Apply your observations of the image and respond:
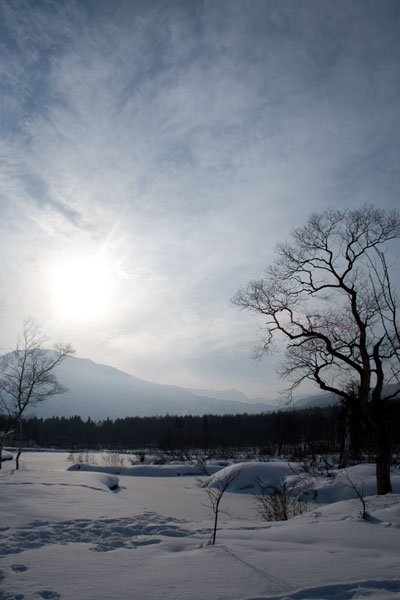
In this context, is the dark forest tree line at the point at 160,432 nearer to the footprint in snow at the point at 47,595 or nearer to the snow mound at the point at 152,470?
the snow mound at the point at 152,470

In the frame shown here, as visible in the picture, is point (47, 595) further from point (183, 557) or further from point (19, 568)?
point (183, 557)

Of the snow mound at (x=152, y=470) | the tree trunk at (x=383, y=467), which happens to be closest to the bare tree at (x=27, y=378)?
the snow mound at (x=152, y=470)

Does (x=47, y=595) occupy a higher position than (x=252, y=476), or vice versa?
(x=47, y=595)

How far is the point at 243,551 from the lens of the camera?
4004mm

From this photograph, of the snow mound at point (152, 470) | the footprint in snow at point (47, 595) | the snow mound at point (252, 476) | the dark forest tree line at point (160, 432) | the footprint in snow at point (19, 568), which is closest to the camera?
the footprint in snow at point (47, 595)

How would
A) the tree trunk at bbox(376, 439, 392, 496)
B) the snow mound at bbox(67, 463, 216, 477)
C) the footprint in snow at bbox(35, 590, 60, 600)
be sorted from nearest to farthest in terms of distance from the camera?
1. the footprint in snow at bbox(35, 590, 60, 600)
2. the tree trunk at bbox(376, 439, 392, 496)
3. the snow mound at bbox(67, 463, 216, 477)

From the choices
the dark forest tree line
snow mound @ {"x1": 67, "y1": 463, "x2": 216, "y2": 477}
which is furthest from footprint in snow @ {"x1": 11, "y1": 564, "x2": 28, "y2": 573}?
the dark forest tree line

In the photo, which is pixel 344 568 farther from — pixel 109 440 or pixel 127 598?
pixel 109 440

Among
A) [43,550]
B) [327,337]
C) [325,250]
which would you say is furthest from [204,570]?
[325,250]

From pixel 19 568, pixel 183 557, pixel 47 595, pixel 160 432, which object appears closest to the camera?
pixel 47 595

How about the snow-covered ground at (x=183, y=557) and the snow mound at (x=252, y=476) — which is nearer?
the snow-covered ground at (x=183, y=557)

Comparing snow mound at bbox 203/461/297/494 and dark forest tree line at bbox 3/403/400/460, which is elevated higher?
snow mound at bbox 203/461/297/494

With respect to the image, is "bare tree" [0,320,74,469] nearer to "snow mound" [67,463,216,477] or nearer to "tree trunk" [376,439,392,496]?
"snow mound" [67,463,216,477]

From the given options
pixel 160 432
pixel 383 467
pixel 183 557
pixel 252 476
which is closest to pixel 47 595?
pixel 183 557
